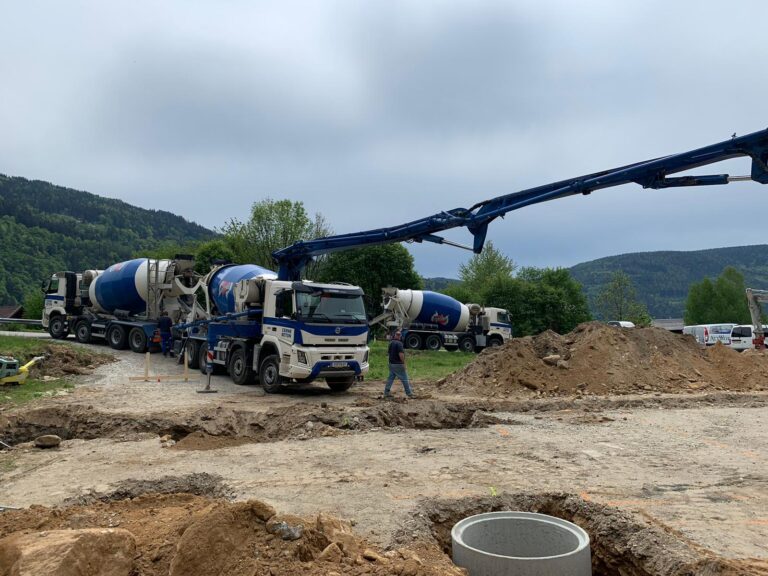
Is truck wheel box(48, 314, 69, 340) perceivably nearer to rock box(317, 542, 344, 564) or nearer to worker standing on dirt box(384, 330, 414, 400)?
worker standing on dirt box(384, 330, 414, 400)

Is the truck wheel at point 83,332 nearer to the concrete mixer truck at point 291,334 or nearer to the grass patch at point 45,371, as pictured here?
the grass patch at point 45,371

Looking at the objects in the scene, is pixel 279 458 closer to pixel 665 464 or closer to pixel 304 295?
pixel 665 464

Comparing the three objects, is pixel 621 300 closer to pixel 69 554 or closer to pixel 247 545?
pixel 247 545

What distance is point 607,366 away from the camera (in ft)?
47.9

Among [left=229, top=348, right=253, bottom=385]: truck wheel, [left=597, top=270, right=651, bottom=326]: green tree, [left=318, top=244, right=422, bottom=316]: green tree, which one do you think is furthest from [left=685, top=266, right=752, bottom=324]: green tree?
[left=229, top=348, right=253, bottom=385]: truck wheel

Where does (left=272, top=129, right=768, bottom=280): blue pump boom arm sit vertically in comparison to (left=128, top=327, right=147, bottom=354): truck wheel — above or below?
above

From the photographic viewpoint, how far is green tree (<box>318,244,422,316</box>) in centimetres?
4312

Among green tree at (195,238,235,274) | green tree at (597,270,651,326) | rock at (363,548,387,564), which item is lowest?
rock at (363,548,387,564)

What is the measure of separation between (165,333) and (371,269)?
23543mm

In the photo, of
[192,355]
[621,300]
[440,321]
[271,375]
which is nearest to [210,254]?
[440,321]

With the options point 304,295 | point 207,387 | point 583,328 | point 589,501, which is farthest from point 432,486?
point 583,328

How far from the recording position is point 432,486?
236 inches

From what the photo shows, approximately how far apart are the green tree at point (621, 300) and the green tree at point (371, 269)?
80.3 ft

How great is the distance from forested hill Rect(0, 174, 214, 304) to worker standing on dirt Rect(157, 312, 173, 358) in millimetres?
64401
